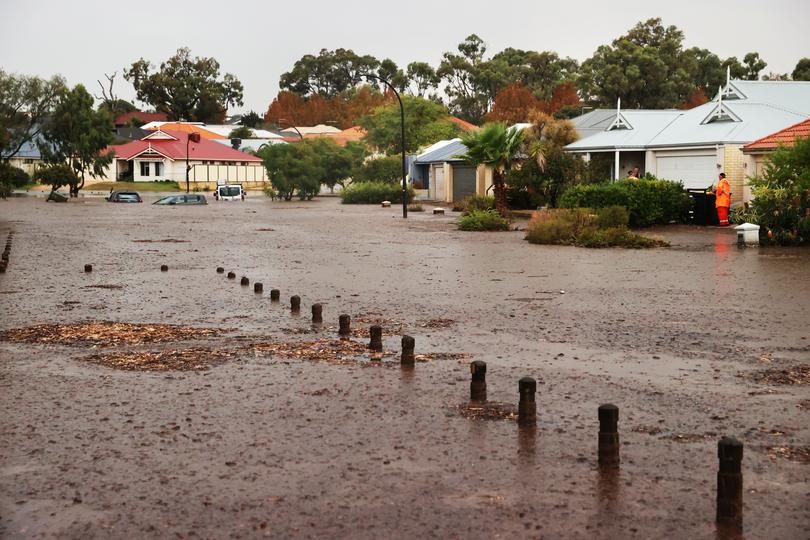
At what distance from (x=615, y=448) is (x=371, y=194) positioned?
60.1 metres

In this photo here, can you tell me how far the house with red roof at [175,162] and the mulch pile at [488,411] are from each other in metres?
89.2

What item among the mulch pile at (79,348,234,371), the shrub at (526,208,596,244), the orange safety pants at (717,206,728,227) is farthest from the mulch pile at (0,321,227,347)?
the orange safety pants at (717,206,728,227)

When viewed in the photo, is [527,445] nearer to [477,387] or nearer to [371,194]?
[477,387]

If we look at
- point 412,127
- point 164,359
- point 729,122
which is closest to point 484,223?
point 729,122

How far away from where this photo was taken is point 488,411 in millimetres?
7785

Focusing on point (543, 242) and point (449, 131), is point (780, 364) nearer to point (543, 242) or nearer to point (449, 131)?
point (543, 242)

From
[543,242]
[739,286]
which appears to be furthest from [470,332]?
[543,242]

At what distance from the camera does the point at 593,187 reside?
109 ft

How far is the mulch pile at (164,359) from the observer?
9617 mm

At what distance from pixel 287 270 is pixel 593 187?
52.7 feet

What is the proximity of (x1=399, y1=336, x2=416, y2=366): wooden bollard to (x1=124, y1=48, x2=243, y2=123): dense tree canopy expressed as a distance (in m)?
135

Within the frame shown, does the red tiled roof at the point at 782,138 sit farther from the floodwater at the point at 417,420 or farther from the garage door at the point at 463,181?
the garage door at the point at 463,181

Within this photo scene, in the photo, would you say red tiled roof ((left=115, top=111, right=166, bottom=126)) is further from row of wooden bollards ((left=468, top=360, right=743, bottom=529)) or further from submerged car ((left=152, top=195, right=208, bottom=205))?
row of wooden bollards ((left=468, top=360, right=743, bottom=529))

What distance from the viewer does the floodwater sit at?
5.54m
